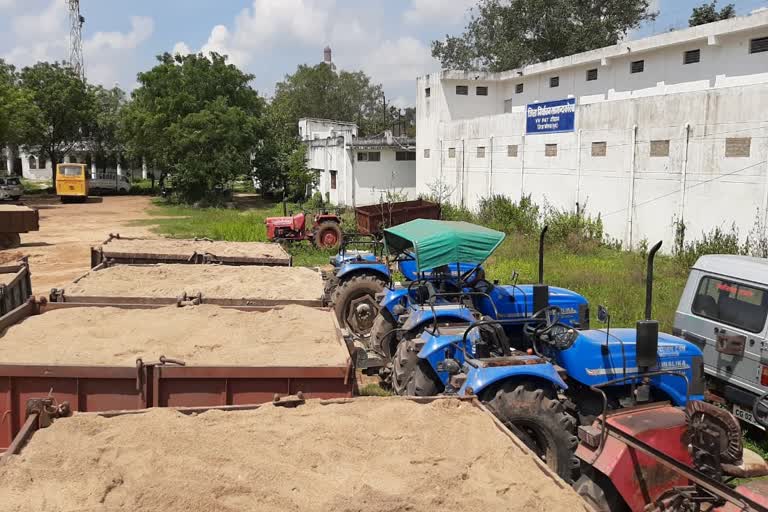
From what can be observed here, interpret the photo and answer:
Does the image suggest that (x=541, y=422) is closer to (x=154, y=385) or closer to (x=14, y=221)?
(x=154, y=385)

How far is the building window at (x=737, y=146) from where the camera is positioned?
1394cm

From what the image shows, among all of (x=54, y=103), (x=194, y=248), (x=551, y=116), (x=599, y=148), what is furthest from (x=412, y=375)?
(x=54, y=103)

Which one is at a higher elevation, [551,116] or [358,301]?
[551,116]

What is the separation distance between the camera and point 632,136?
17.1m

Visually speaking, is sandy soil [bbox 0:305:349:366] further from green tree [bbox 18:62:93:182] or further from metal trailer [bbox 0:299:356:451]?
green tree [bbox 18:62:93:182]

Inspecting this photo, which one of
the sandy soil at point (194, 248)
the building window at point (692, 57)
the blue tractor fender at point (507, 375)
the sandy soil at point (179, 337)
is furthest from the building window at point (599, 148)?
the blue tractor fender at point (507, 375)

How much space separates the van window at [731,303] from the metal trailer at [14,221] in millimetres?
20187

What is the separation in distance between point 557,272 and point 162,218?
22185mm

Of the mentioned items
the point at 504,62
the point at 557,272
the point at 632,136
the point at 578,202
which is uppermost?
the point at 504,62

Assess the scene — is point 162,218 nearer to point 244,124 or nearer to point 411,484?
point 244,124

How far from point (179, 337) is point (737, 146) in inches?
503

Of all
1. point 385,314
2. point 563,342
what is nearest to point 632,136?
point 385,314

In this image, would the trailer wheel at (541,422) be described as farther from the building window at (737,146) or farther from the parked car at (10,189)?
the parked car at (10,189)

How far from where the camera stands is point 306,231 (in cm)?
1906
